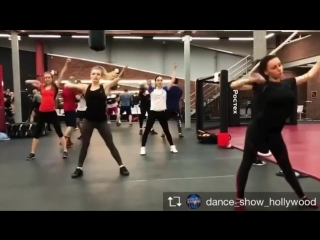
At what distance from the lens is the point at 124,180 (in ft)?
10.6

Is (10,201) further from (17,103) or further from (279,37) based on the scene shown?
(279,37)

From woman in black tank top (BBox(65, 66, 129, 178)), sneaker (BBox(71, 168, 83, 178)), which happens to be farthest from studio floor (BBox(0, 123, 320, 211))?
woman in black tank top (BBox(65, 66, 129, 178))

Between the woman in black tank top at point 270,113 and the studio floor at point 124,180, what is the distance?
0.52 m

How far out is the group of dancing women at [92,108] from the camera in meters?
3.36

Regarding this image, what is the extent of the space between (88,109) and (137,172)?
0.90 metres

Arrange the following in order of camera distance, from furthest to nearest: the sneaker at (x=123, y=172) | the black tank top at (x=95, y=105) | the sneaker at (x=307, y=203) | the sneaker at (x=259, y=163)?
1. the sneaker at (x=259, y=163)
2. the sneaker at (x=123, y=172)
3. the black tank top at (x=95, y=105)
4. the sneaker at (x=307, y=203)

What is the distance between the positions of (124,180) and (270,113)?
5.57 feet

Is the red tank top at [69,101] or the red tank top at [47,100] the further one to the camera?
the red tank top at [69,101]

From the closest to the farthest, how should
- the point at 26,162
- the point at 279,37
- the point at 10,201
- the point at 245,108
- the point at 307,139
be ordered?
1. the point at 10,201
2. the point at 26,162
3. the point at 307,139
4. the point at 245,108
5. the point at 279,37

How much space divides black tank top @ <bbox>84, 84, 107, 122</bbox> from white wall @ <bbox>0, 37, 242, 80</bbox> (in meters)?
10.4

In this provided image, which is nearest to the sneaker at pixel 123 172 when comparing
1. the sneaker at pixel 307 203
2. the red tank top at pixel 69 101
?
the sneaker at pixel 307 203

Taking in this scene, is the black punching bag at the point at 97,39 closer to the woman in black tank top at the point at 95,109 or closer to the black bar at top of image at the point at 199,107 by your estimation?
the woman in black tank top at the point at 95,109

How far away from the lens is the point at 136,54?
44.7 ft
